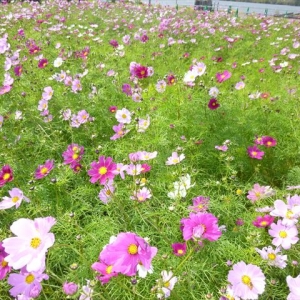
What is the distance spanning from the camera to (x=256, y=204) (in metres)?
1.65

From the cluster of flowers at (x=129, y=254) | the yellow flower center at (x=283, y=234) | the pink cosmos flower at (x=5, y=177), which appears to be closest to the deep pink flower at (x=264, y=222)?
the yellow flower center at (x=283, y=234)

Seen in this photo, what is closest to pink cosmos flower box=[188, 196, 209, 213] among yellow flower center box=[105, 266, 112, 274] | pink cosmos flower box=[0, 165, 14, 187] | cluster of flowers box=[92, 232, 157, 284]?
yellow flower center box=[105, 266, 112, 274]

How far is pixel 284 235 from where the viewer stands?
1155 mm

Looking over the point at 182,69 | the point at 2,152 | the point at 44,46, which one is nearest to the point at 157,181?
the point at 2,152

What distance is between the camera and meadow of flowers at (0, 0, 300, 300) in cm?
96

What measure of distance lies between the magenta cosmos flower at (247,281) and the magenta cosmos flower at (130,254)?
38cm

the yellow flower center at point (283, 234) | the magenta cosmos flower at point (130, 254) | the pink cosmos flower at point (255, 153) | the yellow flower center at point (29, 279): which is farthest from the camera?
the pink cosmos flower at point (255, 153)

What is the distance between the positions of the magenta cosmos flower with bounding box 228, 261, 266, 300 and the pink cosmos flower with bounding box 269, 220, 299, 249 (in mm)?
182

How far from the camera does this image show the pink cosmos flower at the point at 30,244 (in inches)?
30.4

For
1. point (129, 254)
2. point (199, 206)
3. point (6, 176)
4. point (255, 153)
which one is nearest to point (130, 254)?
point (129, 254)

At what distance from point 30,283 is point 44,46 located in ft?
14.8

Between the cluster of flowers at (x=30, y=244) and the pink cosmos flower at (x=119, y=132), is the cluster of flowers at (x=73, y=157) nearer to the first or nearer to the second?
the pink cosmos flower at (x=119, y=132)

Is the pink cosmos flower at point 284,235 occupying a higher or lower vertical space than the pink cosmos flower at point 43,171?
higher

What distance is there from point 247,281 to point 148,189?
0.63 metres
